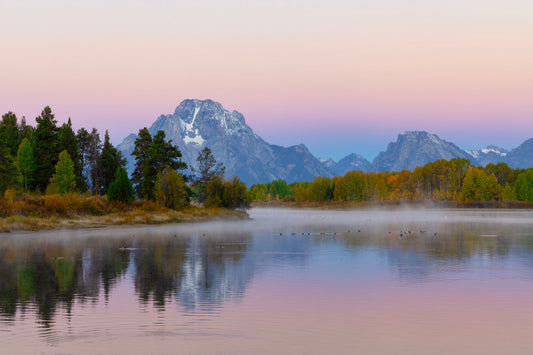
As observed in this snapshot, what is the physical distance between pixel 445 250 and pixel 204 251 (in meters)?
16.4

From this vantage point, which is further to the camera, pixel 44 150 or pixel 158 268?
pixel 44 150

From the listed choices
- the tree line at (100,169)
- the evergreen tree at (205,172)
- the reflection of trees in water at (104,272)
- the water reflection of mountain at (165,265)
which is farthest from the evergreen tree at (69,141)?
the reflection of trees in water at (104,272)

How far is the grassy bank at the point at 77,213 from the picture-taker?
177 feet

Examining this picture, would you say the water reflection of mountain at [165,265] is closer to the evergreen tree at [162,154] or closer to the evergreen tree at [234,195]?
the evergreen tree at [162,154]

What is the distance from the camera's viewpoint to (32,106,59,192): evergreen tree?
91.4 m

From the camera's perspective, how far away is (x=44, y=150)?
9212 cm

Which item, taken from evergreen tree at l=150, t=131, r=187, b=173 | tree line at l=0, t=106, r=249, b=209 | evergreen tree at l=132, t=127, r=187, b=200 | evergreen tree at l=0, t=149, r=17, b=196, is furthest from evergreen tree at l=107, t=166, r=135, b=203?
evergreen tree at l=150, t=131, r=187, b=173

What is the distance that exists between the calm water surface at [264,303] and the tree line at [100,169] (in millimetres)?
50628

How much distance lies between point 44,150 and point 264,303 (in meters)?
83.8

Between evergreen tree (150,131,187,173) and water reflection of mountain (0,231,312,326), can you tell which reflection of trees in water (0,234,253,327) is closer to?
water reflection of mountain (0,231,312,326)

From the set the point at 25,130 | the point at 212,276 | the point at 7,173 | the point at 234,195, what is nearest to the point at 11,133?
the point at 25,130

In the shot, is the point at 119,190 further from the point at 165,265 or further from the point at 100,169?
the point at 165,265

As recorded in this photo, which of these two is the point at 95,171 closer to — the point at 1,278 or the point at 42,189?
the point at 42,189

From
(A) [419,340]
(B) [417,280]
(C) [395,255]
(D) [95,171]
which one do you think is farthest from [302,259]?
(D) [95,171]
